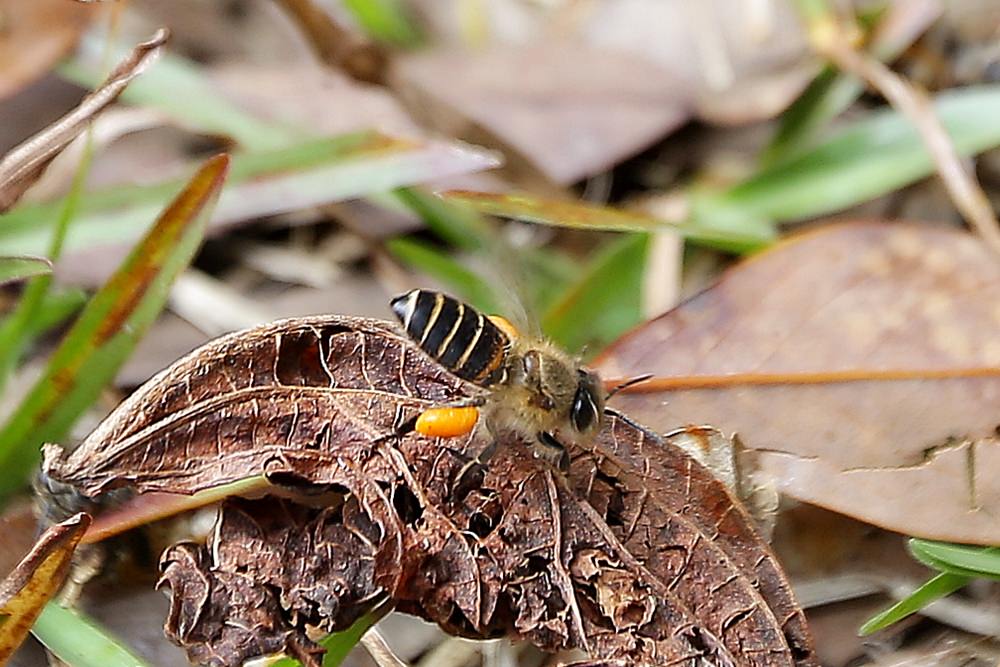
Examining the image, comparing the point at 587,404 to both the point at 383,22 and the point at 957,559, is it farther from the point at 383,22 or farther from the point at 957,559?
the point at 383,22

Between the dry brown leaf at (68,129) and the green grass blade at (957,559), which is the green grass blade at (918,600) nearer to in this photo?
the green grass blade at (957,559)

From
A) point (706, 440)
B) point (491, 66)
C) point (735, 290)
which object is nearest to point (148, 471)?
point (706, 440)

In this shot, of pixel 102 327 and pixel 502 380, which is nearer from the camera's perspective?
pixel 502 380

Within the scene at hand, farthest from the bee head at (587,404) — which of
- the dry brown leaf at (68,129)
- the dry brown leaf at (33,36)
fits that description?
the dry brown leaf at (33,36)

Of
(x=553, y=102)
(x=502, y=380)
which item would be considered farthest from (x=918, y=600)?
(x=553, y=102)

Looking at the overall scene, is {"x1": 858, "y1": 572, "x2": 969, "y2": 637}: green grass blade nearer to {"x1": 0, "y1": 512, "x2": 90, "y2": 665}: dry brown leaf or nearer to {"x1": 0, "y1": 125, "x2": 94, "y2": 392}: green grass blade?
{"x1": 0, "y1": 512, "x2": 90, "y2": 665}: dry brown leaf

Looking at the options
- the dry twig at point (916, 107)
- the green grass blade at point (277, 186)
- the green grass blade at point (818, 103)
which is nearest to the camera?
the green grass blade at point (277, 186)
